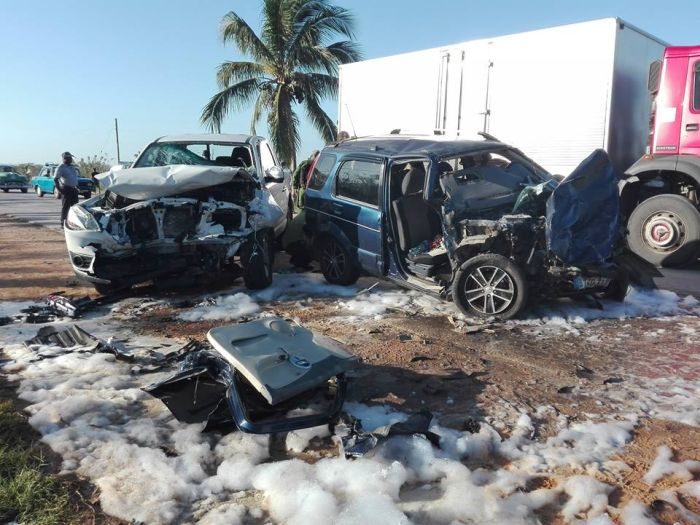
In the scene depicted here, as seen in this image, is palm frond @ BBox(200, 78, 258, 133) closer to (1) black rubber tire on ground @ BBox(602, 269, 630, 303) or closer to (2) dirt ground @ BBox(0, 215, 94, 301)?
(2) dirt ground @ BBox(0, 215, 94, 301)

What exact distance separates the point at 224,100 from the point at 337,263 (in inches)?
608

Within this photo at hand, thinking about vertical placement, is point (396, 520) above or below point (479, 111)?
below

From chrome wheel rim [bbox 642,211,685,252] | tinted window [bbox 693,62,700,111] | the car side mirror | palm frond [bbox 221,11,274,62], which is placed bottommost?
chrome wheel rim [bbox 642,211,685,252]

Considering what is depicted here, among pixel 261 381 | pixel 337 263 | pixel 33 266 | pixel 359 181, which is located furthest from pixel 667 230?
pixel 33 266

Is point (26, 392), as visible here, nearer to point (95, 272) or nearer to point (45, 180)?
point (95, 272)

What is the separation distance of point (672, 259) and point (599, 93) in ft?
8.76

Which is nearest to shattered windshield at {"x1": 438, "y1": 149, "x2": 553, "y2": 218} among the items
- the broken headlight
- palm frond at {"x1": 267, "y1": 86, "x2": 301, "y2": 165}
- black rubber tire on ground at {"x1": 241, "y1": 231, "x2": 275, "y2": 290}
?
black rubber tire on ground at {"x1": 241, "y1": 231, "x2": 275, "y2": 290}

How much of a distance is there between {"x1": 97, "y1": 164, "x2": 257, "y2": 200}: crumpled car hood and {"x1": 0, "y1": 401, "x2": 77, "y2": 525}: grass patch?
3.62m

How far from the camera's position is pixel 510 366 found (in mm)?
4184

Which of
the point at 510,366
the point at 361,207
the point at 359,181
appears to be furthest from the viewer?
the point at 359,181

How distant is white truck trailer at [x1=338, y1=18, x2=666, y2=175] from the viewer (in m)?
8.55

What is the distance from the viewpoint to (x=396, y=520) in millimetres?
2344

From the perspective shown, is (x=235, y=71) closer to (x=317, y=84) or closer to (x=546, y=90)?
(x=317, y=84)

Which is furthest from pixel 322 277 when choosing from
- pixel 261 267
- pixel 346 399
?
pixel 346 399
